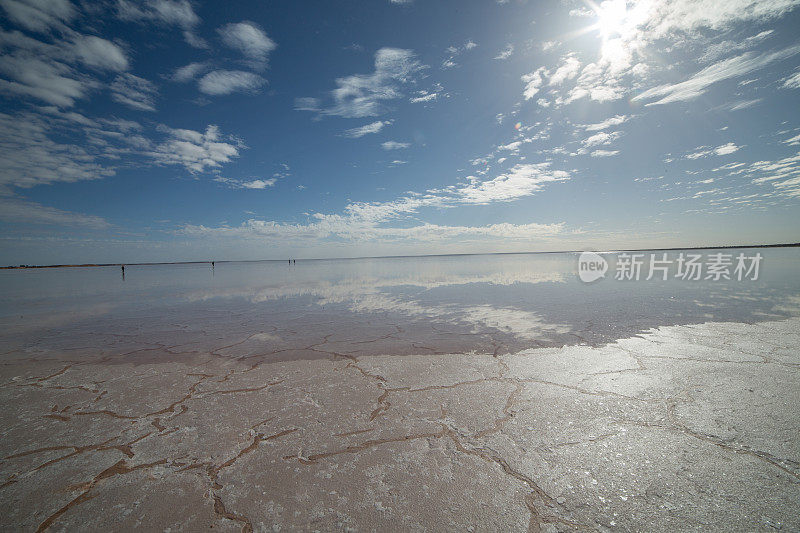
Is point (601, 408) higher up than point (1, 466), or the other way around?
point (601, 408)

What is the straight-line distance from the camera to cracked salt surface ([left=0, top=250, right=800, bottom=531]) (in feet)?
5.75

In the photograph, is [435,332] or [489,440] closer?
[489,440]

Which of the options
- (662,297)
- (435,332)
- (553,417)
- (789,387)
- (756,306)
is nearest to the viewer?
(553,417)

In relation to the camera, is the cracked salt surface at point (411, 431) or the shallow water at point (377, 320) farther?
the shallow water at point (377, 320)

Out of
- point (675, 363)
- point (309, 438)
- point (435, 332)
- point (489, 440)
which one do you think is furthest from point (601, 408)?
point (435, 332)

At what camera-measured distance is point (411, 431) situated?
2.51 meters

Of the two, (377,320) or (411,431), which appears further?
(377,320)

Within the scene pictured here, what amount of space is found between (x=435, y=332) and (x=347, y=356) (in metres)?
1.90

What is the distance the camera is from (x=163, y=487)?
1965 millimetres

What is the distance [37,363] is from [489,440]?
6.45 meters

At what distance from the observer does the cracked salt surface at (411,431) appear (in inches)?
69.1

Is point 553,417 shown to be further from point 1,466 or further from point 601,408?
point 1,466

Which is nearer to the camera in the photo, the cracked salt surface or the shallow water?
the cracked salt surface

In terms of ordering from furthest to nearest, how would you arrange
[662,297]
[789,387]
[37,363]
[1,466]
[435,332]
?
1. [662,297]
2. [435,332]
3. [37,363]
4. [789,387]
5. [1,466]
